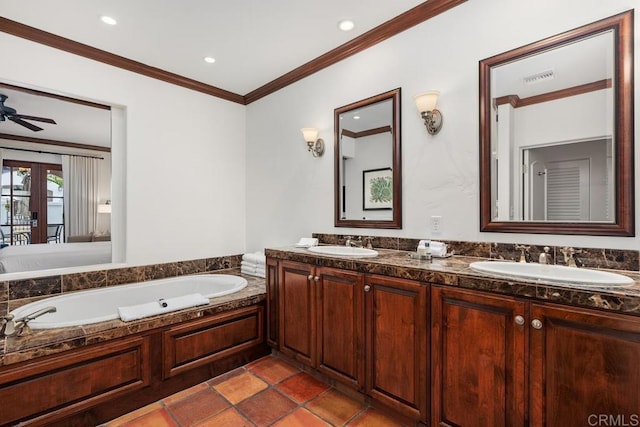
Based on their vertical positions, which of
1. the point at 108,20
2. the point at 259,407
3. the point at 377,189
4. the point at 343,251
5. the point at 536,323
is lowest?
the point at 259,407

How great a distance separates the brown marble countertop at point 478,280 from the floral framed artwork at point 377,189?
43cm

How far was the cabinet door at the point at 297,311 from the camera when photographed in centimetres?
216

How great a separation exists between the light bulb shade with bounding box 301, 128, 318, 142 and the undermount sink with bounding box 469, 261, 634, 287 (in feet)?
5.86

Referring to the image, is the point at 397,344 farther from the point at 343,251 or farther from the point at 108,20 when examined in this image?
the point at 108,20

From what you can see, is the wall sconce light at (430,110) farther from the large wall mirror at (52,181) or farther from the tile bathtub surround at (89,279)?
the large wall mirror at (52,181)

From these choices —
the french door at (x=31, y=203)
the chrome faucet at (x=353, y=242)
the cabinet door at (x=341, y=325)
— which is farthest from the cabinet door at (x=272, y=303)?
the french door at (x=31, y=203)

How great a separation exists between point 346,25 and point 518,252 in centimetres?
203

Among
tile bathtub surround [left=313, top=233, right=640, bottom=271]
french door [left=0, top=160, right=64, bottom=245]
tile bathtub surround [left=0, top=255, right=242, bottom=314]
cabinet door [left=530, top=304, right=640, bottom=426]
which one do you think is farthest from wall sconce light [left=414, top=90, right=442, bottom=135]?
french door [left=0, top=160, right=64, bottom=245]

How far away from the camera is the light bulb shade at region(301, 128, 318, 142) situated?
2.85m

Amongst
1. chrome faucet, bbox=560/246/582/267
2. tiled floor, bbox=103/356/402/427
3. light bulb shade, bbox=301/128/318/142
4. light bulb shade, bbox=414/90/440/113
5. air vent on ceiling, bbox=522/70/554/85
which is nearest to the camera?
chrome faucet, bbox=560/246/582/267

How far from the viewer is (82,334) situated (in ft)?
5.80

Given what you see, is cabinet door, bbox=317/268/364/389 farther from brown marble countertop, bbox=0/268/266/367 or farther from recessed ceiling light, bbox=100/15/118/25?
recessed ceiling light, bbox=100/15/118/25

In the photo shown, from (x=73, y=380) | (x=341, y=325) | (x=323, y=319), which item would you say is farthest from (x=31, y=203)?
(x=341, y=325)

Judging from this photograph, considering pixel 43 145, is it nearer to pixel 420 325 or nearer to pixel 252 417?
pixel 252 417
